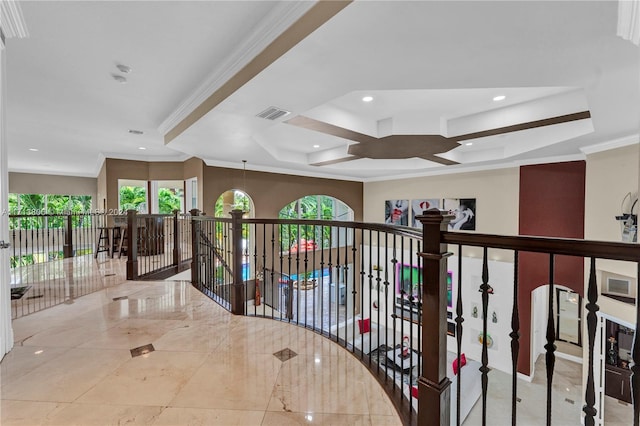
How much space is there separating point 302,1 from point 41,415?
2810 mm

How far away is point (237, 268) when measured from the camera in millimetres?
2990

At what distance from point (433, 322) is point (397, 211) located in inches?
318

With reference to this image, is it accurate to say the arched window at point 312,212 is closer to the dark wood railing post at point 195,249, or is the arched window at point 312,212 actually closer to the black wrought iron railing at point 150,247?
the black wrought iron railing at point 150,247

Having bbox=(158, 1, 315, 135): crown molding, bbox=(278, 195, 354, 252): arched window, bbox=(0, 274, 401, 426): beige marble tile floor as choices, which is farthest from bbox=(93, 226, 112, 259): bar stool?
bbox=(158, 1, 315, 135): crown molding

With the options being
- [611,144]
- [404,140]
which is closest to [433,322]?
[404,140]

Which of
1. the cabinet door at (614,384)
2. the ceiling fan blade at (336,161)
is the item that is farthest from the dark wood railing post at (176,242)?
the cabinet door at (614,384)

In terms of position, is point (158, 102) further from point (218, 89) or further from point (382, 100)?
point (382, 100)

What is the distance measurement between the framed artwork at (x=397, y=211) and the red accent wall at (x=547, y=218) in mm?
3116

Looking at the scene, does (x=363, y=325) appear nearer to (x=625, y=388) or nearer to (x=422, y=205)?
(x=625, y=388)

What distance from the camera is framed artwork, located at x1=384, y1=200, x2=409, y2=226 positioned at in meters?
9.05

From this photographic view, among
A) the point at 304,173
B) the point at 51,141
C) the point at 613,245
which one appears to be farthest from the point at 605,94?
the point at 51,141

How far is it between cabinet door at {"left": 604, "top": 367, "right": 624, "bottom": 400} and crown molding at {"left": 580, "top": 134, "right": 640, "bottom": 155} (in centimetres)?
415

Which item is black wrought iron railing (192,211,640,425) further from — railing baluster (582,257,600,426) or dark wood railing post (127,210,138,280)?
dark wood railing post (127,210,138,280)

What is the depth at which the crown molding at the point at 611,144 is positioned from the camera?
13.6 ft
